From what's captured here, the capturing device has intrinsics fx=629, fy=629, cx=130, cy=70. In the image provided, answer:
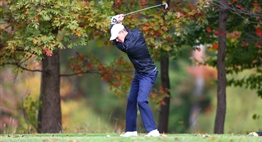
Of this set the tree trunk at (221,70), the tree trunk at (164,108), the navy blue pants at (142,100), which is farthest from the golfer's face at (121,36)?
the tree trunk at (164,108)

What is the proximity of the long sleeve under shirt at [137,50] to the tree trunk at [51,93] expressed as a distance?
24.9ft

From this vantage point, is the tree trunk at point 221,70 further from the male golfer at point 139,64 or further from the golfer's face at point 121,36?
the golfer's face at point 121,36

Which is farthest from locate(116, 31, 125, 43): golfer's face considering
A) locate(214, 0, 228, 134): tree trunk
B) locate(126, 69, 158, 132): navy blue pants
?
locate(214, 0, 228, 134): tree trunk

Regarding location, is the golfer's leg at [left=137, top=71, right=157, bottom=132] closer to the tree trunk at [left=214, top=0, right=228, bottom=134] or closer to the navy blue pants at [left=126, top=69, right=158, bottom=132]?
the navy blue pants at [left=126, top=69, right=158, bottom=132]

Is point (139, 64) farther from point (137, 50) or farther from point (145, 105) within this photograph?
point (145, 105)

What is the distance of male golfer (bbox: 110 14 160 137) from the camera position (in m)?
11.9

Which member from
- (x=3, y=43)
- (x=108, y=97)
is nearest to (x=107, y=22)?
(x=3, y=43)

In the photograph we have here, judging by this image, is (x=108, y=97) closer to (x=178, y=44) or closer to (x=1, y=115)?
(x=1, y=115)

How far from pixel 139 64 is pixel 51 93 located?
789cm

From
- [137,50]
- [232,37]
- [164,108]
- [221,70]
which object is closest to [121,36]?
[137,50]

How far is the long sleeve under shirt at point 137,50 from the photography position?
38.9ft

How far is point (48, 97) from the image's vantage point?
19516 millimetres

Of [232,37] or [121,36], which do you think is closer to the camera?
[121,36]

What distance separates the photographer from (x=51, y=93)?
19.5 meters
